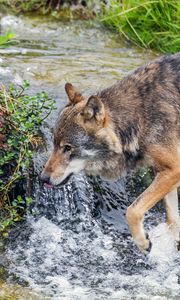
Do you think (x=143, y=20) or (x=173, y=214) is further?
(x=143, y=20)

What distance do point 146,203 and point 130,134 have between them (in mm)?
631

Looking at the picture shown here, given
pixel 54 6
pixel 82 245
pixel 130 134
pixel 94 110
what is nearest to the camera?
pixel 94 110

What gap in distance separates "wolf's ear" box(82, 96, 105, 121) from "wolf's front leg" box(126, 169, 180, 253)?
2.60 feet

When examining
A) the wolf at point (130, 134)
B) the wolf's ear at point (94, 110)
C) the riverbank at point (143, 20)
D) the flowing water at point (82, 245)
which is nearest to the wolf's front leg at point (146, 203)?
the wolf at point (130, 134)

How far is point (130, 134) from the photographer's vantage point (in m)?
6.64

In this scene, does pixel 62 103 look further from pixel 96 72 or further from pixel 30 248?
pixel 30 248

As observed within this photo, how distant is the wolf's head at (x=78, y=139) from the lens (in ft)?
20.9

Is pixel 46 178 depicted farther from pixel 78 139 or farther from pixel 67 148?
pixel 78 139

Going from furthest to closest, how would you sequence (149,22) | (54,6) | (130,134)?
(54,6)
(149,22)
(130,134)

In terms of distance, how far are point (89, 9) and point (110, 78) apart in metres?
2.89

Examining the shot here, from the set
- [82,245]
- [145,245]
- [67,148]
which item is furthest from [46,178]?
[145,245]

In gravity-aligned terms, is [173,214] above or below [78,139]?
below

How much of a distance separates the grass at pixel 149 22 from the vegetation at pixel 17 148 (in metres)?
3.53

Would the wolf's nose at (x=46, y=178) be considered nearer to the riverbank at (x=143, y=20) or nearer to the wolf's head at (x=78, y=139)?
the wolf's head at (x=78, y=139)
